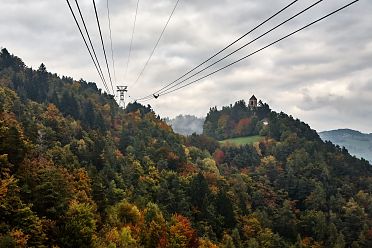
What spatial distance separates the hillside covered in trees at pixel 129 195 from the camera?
5388 centimetres

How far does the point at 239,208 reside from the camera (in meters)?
147

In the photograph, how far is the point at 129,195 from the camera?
10969 cm

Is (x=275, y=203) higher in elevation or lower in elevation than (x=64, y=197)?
lower

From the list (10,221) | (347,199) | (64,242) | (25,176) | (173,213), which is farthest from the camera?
(347,199)

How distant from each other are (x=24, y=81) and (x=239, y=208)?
112m

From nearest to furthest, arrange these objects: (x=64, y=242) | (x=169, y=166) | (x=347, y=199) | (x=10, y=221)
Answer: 1. (x=10, y=221)
2. (x=64, y=242)
3. (x=169, y=166)
4. (x=347, y=199)

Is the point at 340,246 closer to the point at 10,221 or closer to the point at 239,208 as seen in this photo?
the point at 239,208

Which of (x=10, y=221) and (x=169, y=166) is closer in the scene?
(x=10, y=221)

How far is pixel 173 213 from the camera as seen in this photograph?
11512cm

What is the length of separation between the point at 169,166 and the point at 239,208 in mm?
30036

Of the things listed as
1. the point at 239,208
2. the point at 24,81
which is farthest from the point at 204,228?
the point at 24,81

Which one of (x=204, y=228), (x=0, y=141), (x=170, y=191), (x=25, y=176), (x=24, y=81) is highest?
(x=24, y=81)

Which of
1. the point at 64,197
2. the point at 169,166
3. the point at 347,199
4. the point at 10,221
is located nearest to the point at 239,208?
the point at 169,166

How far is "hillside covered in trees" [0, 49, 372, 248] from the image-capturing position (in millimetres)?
53875
